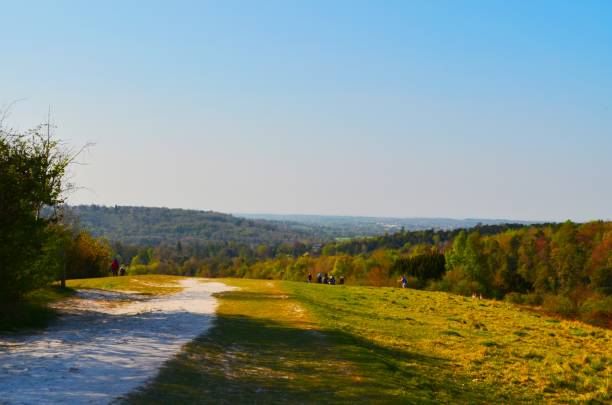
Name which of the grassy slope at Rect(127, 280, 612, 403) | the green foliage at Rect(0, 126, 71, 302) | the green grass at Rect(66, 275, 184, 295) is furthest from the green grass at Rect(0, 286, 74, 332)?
the green grass at Rect(66, 275, 184, 295)

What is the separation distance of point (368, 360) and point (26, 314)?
14166 millimetres

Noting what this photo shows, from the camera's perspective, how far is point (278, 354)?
714 inches

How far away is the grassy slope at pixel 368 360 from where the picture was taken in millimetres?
13992

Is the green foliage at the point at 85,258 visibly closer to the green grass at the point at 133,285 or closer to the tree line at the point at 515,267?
the green grass at the point at 133,285

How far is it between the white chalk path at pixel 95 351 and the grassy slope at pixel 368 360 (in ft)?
2.69

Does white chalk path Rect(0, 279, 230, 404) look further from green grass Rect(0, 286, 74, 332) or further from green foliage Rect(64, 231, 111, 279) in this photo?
green foliage Rect(64, 231, 111, 279)

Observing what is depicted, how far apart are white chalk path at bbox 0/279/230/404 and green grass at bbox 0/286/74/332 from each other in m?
0.72

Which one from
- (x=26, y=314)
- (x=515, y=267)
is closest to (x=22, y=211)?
(x=26, y=314)

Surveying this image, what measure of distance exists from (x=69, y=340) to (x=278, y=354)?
712 centimetres

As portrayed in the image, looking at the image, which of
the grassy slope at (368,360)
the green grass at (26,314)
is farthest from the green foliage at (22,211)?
the grassy slope at (368,360)

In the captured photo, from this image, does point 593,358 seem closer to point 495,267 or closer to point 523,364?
point 523,364

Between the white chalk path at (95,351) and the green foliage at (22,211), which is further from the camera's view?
the green foliage at (22,211)

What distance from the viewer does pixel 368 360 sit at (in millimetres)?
17828

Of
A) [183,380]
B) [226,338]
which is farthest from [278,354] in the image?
[183,380]
